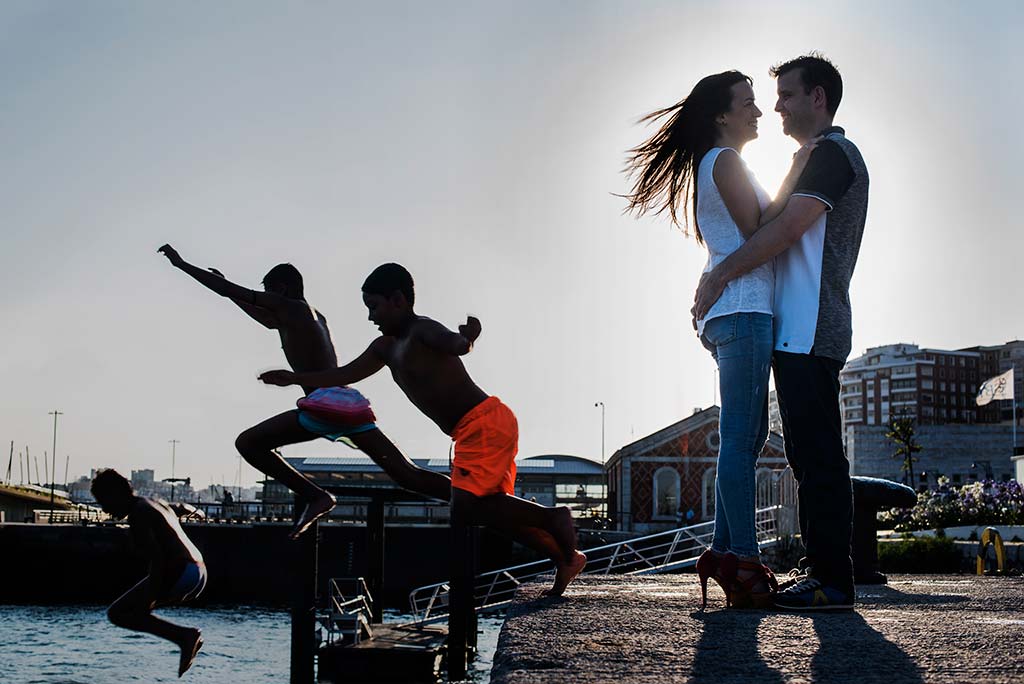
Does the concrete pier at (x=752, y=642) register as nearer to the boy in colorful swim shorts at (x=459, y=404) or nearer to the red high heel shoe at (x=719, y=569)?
the red high heel shoe at (x=719, y=569)

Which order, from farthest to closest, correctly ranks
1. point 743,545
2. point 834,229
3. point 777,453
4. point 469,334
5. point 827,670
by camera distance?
point 777,453 → point 469,334 → point 834,229 → point 743,545 → point 827,670

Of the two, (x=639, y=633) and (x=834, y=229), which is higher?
(x=834, y=229)

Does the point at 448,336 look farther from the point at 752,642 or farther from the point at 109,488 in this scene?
the point at 752,642

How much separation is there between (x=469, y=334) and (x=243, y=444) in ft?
3.59

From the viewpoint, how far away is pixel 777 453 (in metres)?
41.7

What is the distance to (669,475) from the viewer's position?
43.0 meters

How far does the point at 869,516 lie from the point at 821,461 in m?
2.50

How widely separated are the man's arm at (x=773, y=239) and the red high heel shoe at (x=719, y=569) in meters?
0.91

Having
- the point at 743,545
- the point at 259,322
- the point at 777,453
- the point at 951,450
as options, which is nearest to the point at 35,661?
the point at 259,322

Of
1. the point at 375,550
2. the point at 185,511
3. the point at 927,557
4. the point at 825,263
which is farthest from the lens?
the point at 927,557

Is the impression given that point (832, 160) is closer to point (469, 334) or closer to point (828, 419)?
point (828, 419)

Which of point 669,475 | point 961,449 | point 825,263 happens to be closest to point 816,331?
point 825,263

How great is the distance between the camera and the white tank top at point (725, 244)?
11.6 feet

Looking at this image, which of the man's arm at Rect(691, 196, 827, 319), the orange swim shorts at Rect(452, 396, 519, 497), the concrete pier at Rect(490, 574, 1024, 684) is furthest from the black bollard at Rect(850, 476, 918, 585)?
the man's arm at Rect(691, 196, 827, 319)
